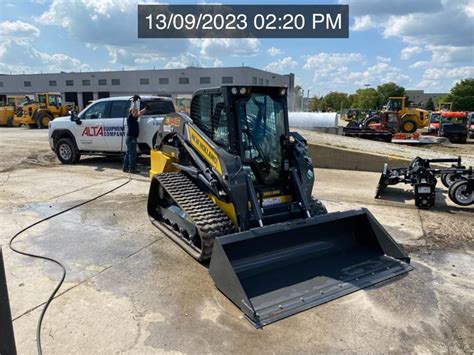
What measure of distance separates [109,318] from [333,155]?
9.42 metres

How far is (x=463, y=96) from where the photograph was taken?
63469 mm

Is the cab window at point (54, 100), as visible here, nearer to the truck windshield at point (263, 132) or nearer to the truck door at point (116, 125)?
the truck door at point (116, 125)

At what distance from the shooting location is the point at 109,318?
360cm

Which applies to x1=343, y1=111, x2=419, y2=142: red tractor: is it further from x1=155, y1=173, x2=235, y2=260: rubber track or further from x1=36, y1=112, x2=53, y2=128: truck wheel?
x1=36, y1=112, x2=53, y2=128: truck wheel

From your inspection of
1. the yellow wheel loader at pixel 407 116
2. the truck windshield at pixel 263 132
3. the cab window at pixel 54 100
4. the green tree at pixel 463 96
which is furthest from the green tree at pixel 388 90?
the truck windshield at pixel 263 132

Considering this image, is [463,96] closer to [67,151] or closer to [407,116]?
[407,116]

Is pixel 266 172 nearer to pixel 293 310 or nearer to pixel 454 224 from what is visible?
pixel 293 310

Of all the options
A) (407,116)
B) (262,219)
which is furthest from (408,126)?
(262,219)

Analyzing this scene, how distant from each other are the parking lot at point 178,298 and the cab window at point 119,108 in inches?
169

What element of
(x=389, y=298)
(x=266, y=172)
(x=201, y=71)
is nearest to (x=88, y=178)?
(x=266, y=172)

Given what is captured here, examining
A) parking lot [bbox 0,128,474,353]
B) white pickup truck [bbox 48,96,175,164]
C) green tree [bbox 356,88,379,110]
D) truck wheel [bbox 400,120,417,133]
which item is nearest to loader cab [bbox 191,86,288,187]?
parking lot [bbox 0,128,474,353]

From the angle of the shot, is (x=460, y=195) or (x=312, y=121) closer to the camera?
(x=460, y=195)

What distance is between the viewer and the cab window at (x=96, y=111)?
11.0m

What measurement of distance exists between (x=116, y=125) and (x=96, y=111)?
949 millimetres
